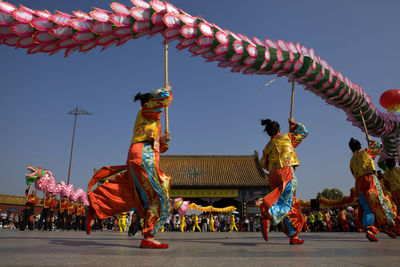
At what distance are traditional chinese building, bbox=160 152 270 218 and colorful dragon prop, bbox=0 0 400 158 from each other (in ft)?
49.1

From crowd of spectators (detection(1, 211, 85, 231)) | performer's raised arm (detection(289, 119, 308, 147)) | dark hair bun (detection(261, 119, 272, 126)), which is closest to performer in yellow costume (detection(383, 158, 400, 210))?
performer's raised arm (detection(289, 119, 308, 147))

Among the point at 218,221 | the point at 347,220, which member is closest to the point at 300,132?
the point at 347,220

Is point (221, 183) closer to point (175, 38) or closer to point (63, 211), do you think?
point (63, 211)

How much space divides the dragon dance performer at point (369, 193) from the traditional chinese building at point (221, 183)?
15472 millimetres

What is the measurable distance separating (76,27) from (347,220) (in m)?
14.7

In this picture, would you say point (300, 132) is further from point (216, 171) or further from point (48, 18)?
point (216, 171)

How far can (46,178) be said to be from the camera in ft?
40.3

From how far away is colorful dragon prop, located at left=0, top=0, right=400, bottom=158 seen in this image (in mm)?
3805

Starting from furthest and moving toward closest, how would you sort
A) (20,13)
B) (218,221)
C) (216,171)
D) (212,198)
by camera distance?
(216,171) < (212,198) < (218,221) < (20,13)

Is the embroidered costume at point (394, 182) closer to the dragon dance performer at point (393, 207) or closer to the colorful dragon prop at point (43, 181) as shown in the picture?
the dragon dance performer at point (393, 207)

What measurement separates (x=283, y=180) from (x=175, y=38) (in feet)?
8.41

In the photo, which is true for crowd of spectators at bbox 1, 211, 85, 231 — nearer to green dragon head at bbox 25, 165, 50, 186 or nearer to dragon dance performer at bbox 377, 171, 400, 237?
green dragon head at bbox 25, 165, 50, 186

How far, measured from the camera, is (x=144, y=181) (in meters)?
3.32

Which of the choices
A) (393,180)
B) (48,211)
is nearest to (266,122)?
(393,180)
